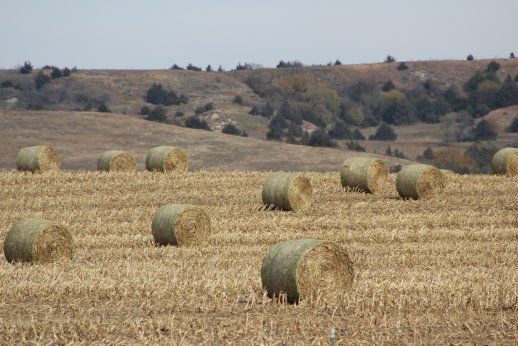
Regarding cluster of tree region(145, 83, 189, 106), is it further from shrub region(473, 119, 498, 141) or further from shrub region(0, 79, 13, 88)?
shrub region(473, 119, 498, 141)

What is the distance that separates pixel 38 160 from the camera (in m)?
31.9

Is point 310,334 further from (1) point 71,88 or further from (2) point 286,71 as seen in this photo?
(2) point 286,71

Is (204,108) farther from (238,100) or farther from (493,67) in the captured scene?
(493,67)

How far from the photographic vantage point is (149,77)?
9206cm

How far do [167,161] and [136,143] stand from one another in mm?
19926

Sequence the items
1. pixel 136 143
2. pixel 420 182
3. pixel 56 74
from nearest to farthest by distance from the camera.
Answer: pixel 420 182 → pixel 136 143 → pixel 56 74

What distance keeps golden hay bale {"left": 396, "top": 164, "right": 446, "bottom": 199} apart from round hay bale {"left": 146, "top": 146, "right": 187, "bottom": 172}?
8.54 metres

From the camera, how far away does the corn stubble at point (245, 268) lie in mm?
11336

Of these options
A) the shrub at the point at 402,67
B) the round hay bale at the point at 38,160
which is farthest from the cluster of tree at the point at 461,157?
the shrub at the point at 402,67

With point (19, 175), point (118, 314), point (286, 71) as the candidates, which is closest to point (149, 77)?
point (286, 71)

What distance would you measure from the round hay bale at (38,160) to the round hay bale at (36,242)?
14120mm

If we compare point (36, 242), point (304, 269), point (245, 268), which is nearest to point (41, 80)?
point (36, 242)

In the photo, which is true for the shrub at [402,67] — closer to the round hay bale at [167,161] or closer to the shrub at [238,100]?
the shrub at [238,100]

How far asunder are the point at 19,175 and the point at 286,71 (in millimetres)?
80541
